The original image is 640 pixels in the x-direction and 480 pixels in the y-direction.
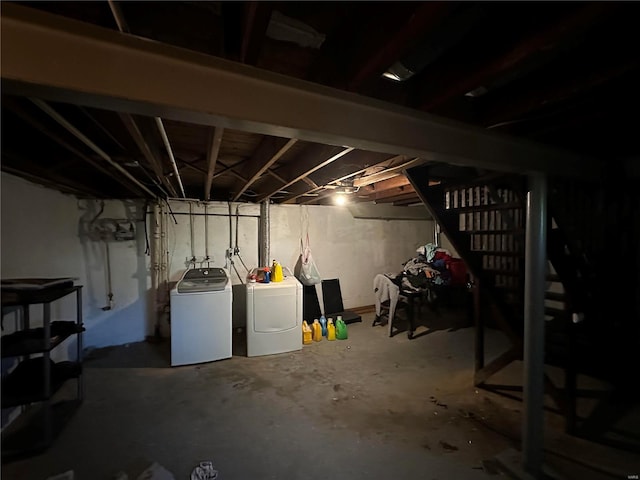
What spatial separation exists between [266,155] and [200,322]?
2074 millimetres

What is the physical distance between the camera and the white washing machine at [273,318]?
3305 millimetres

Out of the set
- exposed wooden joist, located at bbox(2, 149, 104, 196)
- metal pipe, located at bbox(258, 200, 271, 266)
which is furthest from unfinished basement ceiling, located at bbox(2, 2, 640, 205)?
Result: metal pipe, located at bbox(258, 200, 271, 266)

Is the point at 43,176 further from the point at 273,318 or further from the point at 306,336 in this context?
the point at 306,336

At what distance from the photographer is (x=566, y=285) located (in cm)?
205

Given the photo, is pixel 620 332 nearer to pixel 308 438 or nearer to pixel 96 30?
pixel 308 438

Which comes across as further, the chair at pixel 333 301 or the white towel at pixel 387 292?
the chair at pixel 333 301

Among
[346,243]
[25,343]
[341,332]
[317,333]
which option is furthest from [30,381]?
[346,243]

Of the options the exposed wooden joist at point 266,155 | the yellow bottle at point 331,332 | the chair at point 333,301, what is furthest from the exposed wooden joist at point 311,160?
the chair at point 333,301

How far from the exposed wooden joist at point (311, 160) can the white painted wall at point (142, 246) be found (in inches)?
73.2

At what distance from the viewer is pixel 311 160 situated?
2119 millimetres

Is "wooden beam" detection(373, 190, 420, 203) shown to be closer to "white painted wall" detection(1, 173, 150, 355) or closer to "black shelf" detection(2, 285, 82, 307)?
"white painted wall" detection(1, 173, 150, 355)

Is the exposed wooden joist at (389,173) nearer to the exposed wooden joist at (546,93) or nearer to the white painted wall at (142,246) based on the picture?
the exposed wooden joist at (546,93)

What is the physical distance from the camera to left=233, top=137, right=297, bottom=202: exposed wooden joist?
171 cm

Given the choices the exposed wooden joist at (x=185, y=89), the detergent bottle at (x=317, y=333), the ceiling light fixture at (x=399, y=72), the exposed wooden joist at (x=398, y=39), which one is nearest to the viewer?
the exposed wooden joist at (x=185, y=89)
